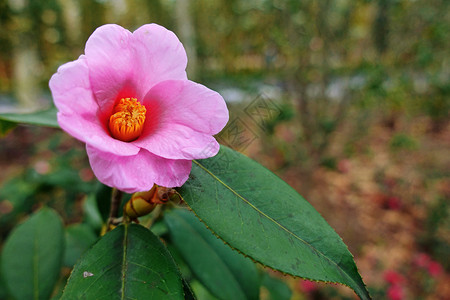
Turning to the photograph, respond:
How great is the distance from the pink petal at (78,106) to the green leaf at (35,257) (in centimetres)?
61

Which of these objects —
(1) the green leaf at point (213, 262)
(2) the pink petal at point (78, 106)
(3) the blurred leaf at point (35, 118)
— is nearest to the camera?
(2) the pink petal at point (78, 106)

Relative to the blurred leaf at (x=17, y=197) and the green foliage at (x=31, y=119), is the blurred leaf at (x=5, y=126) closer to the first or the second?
the green foliage at (x=31, y=119)

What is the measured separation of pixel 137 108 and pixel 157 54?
0.09m

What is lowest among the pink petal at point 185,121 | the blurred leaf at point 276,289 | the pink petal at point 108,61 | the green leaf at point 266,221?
the blurred leaf at point 276,289

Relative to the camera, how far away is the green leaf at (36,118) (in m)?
0.61

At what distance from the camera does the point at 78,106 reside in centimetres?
40

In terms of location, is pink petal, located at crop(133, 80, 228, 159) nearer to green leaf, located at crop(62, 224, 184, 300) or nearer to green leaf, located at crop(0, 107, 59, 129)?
green leaf, located at crop(62, 224, 184, 300)

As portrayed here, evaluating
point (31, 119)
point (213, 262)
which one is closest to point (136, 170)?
point (31, 119)

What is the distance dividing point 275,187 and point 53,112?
21.5 inches

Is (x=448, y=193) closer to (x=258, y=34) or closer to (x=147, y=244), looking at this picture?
(x=258, y=34)

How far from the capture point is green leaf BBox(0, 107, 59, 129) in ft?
2.01

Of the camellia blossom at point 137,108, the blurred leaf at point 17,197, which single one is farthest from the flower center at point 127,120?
the blurred leaf at point 17,197

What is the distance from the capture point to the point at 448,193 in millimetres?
3379

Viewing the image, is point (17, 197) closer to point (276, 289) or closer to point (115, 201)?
point (276, 289)
